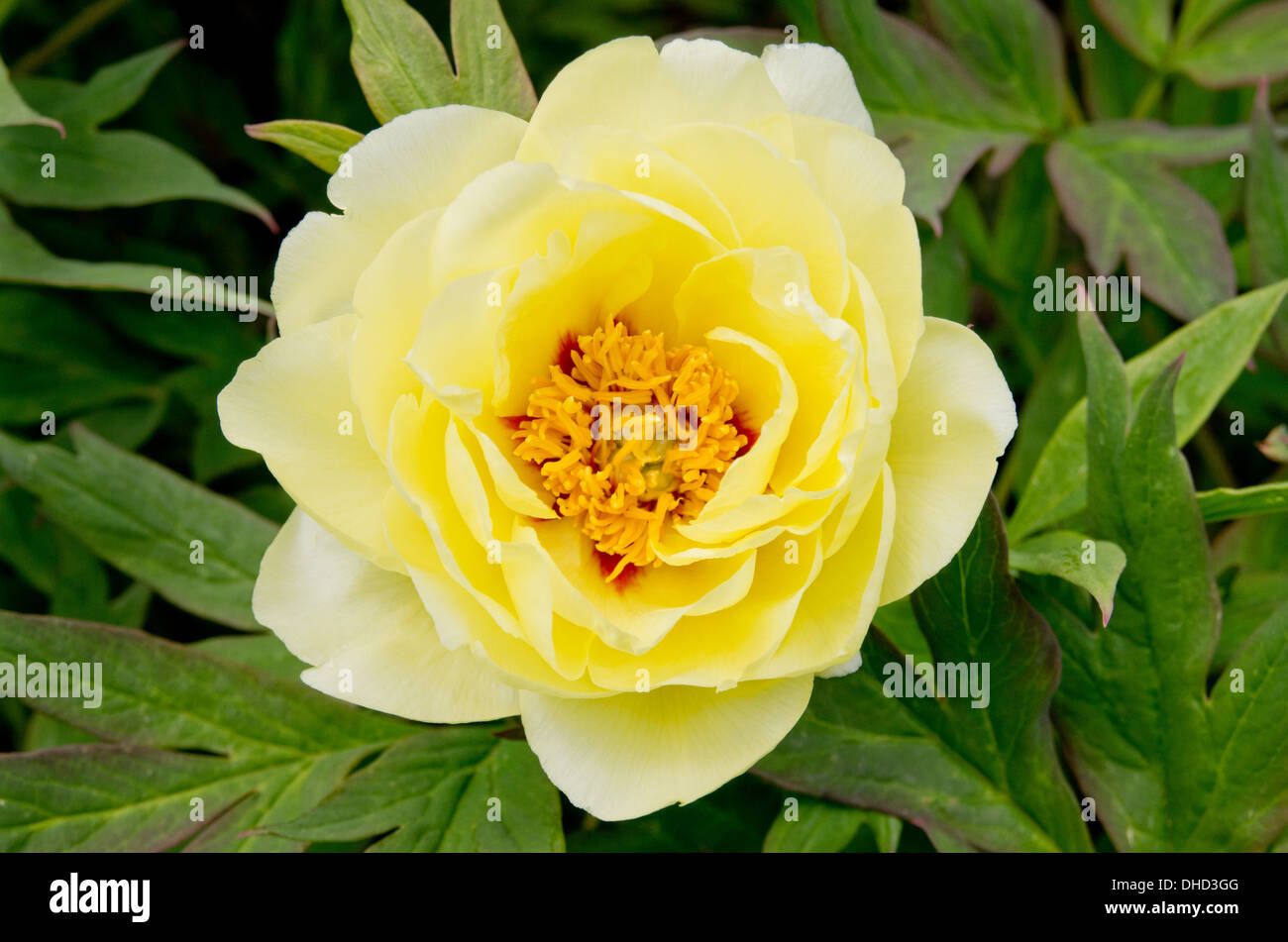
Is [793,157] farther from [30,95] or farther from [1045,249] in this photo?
[30,95]

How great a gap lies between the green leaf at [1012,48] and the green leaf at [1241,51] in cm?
19

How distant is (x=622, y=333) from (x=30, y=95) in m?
0.95

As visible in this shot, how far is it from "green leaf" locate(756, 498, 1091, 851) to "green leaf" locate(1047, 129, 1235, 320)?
473mm

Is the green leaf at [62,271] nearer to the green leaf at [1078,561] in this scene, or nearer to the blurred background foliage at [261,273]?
the blurred background foliage at [261,273]

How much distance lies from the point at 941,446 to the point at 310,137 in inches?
24.7

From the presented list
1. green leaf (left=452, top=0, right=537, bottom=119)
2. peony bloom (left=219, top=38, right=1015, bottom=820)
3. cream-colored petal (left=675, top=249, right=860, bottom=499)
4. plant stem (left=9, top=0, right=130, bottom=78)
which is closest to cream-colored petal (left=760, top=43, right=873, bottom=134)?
peony bloom (left=219, top=38, right=1015, bottom=820)

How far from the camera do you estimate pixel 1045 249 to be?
1.65m

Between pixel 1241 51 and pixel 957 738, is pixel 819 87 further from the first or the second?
pixel 1241 51

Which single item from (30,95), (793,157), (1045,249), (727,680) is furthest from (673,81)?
(30,95)

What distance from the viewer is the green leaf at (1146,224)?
1317mm

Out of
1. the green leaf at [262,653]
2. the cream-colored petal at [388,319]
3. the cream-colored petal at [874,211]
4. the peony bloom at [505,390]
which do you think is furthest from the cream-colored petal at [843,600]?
the green leaf at [262,653]

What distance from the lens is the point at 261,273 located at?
1.76 meters

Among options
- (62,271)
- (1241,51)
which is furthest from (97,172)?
(1241,51)

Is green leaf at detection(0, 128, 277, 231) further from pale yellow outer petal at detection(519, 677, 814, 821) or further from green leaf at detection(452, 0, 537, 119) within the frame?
pale yellow outer petal at detection(519, 677, 814, 821)
